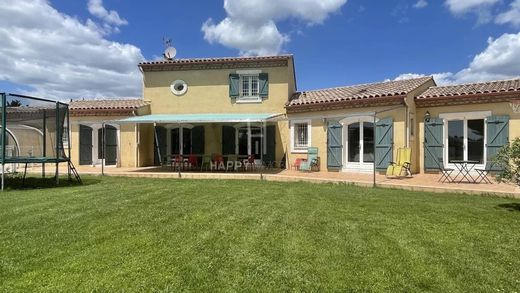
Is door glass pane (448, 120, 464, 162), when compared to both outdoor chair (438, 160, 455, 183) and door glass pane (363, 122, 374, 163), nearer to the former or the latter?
outdoor chair (438, 160, 455, 183)

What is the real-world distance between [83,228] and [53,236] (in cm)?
66

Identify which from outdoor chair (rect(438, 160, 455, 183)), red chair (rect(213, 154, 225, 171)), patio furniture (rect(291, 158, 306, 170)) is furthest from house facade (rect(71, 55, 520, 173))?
red chair (rect(213, 154, 225, 171))

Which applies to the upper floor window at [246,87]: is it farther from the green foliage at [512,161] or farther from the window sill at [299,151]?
the green foliage at [512,161]

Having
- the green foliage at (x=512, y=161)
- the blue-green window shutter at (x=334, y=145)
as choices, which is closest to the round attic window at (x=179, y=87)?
the blue-green window shutter at (x=334, y=145)

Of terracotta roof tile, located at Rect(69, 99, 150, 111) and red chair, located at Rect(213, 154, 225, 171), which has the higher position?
terracotta roof tile, located at Rect(69, 99, 150, 111)

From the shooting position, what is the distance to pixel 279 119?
19.6 metres

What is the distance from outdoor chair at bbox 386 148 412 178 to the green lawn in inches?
225

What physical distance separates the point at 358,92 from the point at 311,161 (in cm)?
495

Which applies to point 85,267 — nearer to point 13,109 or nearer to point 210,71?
point 13,109

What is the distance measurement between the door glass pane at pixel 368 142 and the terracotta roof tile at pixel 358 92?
1.52 metres

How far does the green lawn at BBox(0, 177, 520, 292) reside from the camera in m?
5.15

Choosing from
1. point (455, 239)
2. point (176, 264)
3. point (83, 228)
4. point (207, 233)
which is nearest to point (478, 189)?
point (455, 239)

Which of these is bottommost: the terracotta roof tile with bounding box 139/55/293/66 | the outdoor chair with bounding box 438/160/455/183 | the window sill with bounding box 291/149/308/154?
the outdoor chair with bounding box 438/160/455/183

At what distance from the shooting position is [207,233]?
24.2 feet
